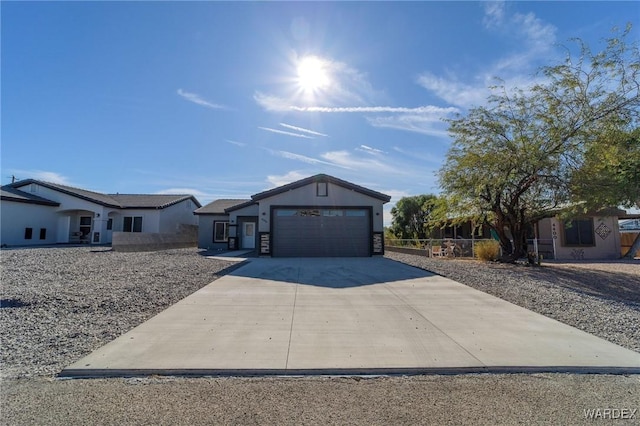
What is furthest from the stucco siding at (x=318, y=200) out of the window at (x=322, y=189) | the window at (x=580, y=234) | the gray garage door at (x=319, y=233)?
the window at (x=580, y=234)

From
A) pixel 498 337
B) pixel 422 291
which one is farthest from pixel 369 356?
pixel 422 291

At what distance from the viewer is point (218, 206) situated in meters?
26.9

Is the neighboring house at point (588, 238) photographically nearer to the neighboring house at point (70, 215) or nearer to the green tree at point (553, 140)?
the green tree at point (553, 140)

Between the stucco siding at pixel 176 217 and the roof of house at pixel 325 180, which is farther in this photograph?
the stucco siding at pixel 176 217

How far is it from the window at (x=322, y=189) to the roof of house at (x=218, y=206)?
8876 millimetres

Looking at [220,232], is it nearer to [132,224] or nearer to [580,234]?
[132,224]

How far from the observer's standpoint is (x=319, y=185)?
1733 centimetres

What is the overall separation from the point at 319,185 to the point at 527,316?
12.2 metres

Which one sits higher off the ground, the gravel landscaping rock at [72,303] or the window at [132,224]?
the window at [132,224]

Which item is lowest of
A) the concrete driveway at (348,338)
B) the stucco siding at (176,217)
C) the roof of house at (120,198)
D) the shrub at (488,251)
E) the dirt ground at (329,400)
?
the dirt ground at (329,400)

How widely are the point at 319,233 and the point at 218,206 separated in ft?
42.2

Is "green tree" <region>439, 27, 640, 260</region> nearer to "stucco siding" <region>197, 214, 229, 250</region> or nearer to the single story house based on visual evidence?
the single story house

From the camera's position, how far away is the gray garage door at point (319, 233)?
16.9 meters

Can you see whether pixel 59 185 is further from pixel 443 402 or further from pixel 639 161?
pixel 639 161
